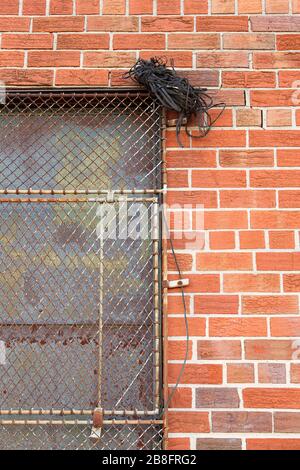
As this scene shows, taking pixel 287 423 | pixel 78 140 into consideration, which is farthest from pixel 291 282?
pixel 78 140

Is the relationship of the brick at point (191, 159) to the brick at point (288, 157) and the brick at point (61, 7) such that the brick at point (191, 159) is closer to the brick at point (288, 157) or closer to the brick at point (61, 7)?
the brick at point (288, 157)

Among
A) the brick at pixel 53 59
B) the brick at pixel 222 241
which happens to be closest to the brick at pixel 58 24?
the brick at pixel 53 59

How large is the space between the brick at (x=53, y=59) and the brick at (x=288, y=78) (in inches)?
35.5

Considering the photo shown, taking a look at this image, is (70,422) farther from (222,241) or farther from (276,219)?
(276,219)

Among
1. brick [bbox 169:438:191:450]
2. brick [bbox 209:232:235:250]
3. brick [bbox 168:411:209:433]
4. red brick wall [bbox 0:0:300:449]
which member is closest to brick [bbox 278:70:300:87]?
red brick wall [bbox 0:0:300:449]

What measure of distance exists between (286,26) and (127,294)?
4.57 feet

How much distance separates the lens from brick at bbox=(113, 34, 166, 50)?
2.75m

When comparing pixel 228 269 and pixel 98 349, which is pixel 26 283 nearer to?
pixel 98 349

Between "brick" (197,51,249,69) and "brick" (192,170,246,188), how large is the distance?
49 cm

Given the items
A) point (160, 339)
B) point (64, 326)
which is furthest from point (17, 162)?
point (160, 339)

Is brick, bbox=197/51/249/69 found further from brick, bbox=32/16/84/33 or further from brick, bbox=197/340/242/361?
brick, bbox=197/340/242/361

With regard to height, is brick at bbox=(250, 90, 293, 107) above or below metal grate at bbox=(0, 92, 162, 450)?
above

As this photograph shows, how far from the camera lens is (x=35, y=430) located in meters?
2.52

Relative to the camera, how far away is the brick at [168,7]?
109 inches
